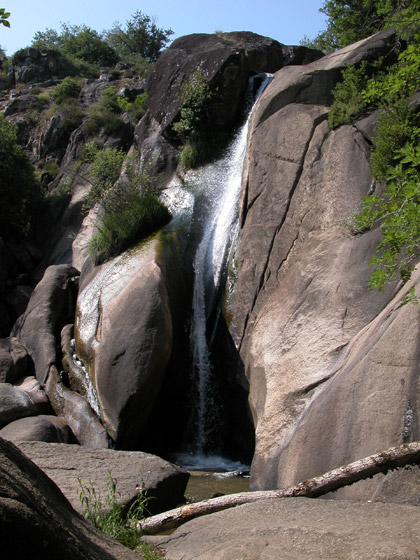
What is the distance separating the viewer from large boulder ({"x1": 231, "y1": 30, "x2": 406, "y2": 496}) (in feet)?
23.0

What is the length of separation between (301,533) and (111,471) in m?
2.86

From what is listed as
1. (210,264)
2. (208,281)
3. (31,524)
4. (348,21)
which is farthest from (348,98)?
(348,21)

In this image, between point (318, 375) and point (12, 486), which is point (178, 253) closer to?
point (318, 375)

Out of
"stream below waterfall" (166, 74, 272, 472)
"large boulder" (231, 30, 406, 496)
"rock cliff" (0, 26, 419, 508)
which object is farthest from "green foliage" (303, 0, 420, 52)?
"large boulder" (231, 30, 406, 496)

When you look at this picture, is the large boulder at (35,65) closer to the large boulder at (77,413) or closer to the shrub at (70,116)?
the shrub at (70,116)

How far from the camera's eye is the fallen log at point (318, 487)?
5633 mm

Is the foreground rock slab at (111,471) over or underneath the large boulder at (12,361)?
underneath

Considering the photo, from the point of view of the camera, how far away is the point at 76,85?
29375 mm

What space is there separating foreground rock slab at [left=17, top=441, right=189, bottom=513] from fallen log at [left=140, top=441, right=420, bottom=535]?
0.80m

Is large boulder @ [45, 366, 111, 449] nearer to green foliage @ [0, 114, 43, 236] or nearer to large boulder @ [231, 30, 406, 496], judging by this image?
large boulder @ [231, 30, 406, 496]

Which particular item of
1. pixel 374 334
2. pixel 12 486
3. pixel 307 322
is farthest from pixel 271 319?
pixel 12 486

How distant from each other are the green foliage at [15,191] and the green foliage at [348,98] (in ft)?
42.7

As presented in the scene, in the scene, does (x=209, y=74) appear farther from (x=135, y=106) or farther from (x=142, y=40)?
(x=142, y=40)

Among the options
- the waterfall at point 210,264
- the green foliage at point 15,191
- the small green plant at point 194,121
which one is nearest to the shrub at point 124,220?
the waterfall at point 210,264
